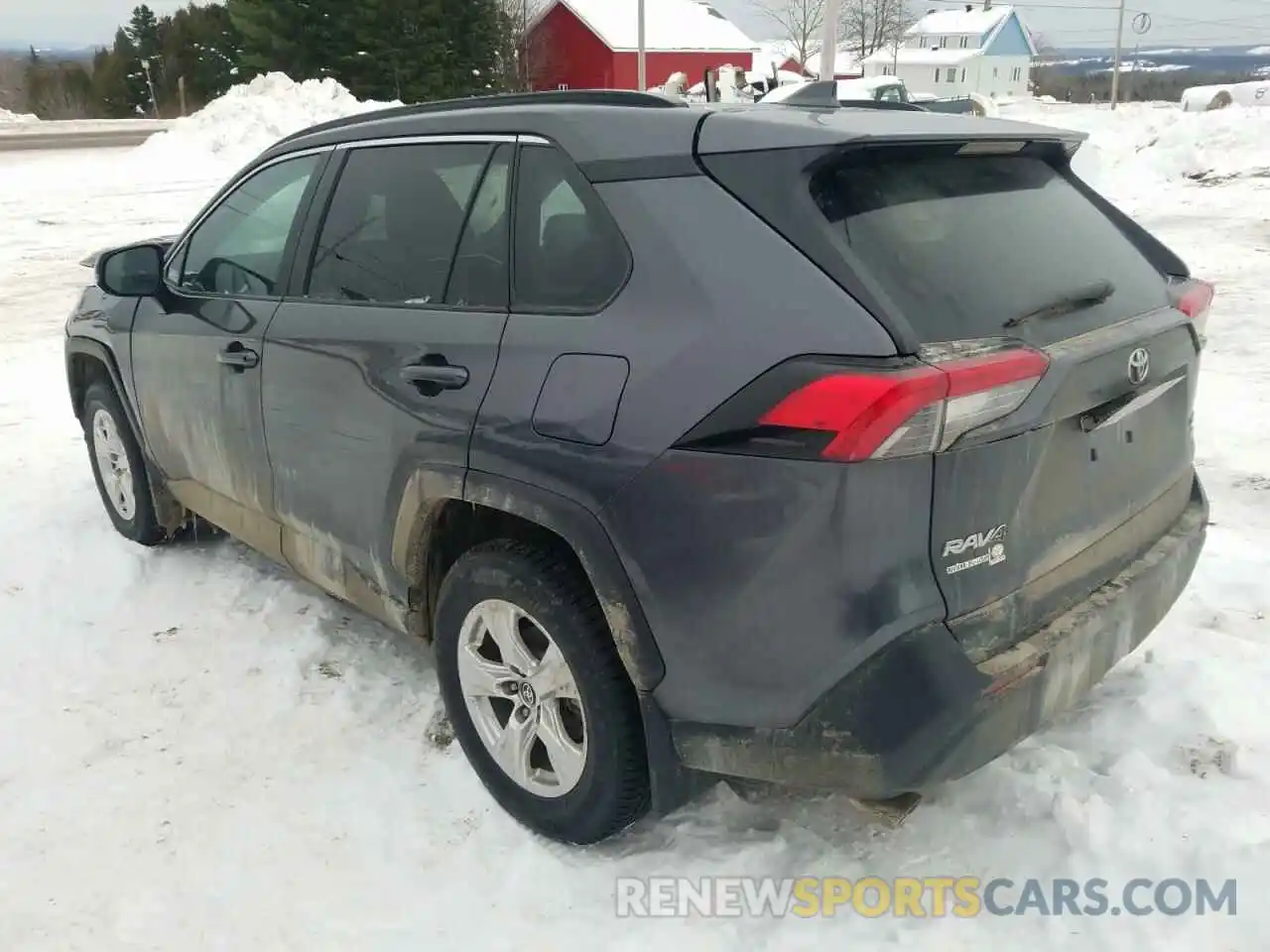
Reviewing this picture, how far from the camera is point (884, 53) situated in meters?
77.1

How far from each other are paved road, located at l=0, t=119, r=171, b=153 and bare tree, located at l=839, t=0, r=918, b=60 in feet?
180

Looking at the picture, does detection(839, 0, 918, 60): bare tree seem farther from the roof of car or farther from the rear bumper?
the rear bumper

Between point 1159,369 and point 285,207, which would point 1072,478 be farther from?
point 285,207

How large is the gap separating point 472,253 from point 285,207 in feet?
3.74

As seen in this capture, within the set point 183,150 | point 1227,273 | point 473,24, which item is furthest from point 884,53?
point 1227,273

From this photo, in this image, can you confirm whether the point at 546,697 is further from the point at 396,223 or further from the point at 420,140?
the point at 420,140

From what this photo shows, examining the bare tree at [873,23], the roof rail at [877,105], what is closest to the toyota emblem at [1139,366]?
the roof rail at [877,105]

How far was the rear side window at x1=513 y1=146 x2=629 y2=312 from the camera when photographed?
2.39 meters

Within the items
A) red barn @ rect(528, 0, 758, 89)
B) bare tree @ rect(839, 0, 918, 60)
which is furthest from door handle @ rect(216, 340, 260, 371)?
bare tree @ rect(839, 0, 918, 60)

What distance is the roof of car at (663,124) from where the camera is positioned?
2.22 meters

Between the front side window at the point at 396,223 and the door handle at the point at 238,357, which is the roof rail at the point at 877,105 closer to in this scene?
the front side window at the point at 396,223

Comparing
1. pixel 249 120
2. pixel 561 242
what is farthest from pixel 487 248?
pixel 249 120

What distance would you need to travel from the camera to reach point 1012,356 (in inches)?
80.9

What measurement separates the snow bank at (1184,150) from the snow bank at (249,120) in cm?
1449
